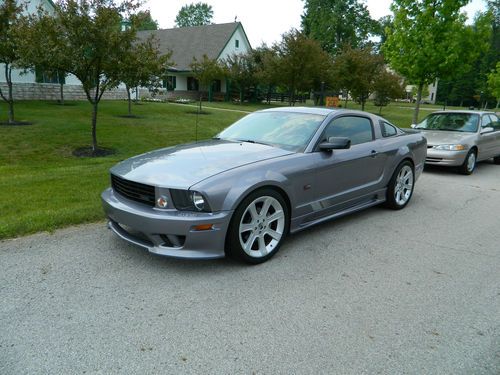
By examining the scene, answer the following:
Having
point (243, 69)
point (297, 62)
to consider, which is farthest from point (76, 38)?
point (243, 69)

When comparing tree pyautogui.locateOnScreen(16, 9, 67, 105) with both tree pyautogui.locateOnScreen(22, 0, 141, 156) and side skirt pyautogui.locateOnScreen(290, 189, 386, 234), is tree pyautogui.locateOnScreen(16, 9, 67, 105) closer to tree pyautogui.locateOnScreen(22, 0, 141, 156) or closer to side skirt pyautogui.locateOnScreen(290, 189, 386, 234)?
Answer: tree pyautogui.locateOnScreen(22, 0, 141, 156)

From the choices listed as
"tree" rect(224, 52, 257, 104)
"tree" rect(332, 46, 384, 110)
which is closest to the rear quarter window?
"tree" rect(332, 46, 384, 110)

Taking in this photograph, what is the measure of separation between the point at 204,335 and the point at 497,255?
3474mm

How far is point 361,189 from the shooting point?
5.27 metres

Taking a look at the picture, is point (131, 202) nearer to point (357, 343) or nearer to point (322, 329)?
point (322, 329)

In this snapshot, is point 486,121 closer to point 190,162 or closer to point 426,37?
point 426,37

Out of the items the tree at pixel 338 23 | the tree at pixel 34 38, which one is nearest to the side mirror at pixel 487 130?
the tree at pixel 34 38

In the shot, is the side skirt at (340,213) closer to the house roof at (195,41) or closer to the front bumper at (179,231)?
the front bumper at (179,231)

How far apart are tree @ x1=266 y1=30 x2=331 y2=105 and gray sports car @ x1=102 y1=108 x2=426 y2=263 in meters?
22.0

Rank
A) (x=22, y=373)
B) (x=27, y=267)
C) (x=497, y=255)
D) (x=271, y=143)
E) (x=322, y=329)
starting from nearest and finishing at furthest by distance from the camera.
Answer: (x=22, y=373) → (x=322, y=329) → (x=27, y=267) → (x=497, y=255) → (x=271, y=143)

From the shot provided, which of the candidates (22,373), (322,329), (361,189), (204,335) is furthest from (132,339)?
(361,189)

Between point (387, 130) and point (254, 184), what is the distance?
3102 mm

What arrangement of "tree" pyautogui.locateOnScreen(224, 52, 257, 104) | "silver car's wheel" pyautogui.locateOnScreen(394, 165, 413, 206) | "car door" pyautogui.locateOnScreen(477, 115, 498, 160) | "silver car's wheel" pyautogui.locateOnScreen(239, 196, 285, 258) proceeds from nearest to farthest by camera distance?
"silver car's wheel" pyautogui.locateOnScreen(239, 196, 285, 258) < "silver car's wheel" pyautogui.locateOnScreen(394, 165, 413, 206) < "car door" pyautogui.locateOnScreen(477, 115, 498, 160) < "tree" pyautogui.locateOnScreen(224, 52, 257, 104)

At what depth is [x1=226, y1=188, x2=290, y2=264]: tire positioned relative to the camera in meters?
3.76
